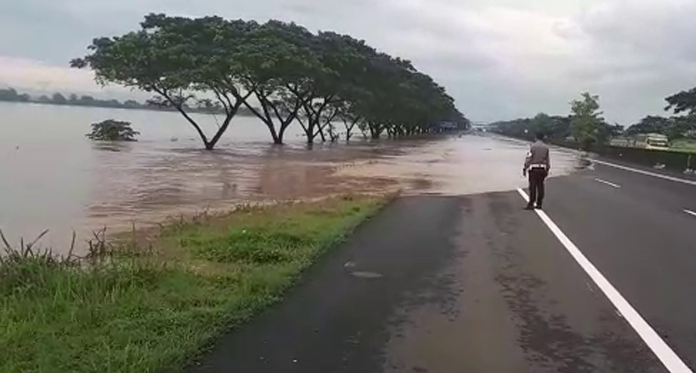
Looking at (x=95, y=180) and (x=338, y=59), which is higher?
(x=338, y=59)

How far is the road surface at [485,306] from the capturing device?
18.8ft

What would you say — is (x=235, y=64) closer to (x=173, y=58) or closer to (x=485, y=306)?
(x=173, y=58)

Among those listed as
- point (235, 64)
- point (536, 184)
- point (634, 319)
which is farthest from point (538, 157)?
point (235, 64)

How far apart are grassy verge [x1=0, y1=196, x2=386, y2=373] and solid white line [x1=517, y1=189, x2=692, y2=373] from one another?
336cm

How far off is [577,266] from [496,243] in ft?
6.90

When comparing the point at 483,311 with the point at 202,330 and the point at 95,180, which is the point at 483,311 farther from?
the point at 95,180

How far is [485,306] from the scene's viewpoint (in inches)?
298

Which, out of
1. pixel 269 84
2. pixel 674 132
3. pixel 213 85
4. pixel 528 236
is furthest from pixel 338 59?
pixel 528 236

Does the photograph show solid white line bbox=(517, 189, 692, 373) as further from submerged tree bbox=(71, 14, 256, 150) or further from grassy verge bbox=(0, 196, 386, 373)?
submerged tree bbox=(71, 14, 256, 150)

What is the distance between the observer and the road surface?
5.74 metres

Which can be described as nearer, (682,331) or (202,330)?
(202,330)

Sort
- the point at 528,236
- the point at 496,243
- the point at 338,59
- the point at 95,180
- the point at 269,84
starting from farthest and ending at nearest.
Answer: the point at 338,59
the point at 269,84
the point at 95,180
the point at 528,236
the point at 496,243

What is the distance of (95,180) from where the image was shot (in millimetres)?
26031

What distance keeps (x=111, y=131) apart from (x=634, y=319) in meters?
61.1
